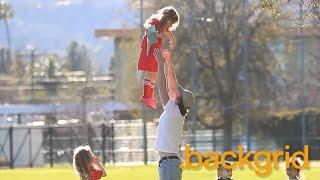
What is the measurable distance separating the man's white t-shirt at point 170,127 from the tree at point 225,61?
80.1 ft

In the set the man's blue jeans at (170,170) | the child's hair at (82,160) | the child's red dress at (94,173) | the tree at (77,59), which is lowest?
the child's red dress at (94,173)

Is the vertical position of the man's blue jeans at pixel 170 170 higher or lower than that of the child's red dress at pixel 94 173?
higher

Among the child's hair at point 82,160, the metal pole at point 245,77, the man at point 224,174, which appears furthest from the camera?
the metal pole at point 245,77

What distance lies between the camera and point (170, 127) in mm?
5703

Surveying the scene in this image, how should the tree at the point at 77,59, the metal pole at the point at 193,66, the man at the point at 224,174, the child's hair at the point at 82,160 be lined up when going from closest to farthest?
the man at the point at 224,174 < the child's hair at the point at 82,160 < the metal pole at the point at 193,66 < the tree at the point at 77,59

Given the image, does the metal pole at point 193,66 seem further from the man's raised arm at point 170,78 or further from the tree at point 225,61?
the man's raised arm at point 170,78

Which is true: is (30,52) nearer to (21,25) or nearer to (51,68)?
(51,68)

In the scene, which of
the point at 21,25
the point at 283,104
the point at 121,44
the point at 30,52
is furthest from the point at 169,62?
the point at 21,25

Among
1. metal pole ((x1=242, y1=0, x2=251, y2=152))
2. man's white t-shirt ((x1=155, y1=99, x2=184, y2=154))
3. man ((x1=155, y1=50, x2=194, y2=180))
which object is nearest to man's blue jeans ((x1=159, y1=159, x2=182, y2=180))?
man ((x1=155, y1=50, x2=194, y2=180))

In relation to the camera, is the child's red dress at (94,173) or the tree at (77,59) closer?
the child's red dress at (94,173)

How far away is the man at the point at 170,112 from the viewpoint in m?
5.63

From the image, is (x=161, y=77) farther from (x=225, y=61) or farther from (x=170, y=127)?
(x=225, y=61)

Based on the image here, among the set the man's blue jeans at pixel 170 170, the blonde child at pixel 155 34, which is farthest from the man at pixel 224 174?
the man's blue jeans at pixel 170 170

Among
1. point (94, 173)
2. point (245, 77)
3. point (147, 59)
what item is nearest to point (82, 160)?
point (94, 173)
